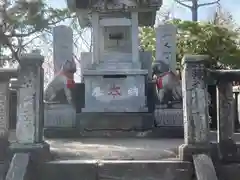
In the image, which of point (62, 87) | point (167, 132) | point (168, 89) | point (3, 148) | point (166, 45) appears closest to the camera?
point (3, 148)

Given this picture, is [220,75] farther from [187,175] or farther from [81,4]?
[81,4]

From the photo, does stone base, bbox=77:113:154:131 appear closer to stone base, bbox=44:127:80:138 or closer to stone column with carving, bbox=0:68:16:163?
stone base, bbox=44:127:80:138

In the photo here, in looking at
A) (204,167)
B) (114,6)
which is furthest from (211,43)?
(204,167)

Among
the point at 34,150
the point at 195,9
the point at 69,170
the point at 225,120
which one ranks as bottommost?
the point at 69,170

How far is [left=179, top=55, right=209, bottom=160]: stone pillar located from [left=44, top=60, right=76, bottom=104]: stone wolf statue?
4727 millimetres

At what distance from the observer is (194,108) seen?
19.0 feet

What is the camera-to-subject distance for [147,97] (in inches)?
408

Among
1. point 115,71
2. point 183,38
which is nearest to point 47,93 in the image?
point 115,71

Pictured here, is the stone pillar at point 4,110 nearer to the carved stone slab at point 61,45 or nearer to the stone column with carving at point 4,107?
the stone column with carving at point 4,107

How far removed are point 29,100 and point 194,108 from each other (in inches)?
95.9

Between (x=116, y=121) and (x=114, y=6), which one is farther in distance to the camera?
(x=114, y=6)

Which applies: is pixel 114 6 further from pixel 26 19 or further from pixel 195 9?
pixel 195 9

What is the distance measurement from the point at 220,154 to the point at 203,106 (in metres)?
0.85

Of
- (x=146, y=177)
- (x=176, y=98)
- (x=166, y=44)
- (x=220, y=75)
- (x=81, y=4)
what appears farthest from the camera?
(x=166, y=44)
